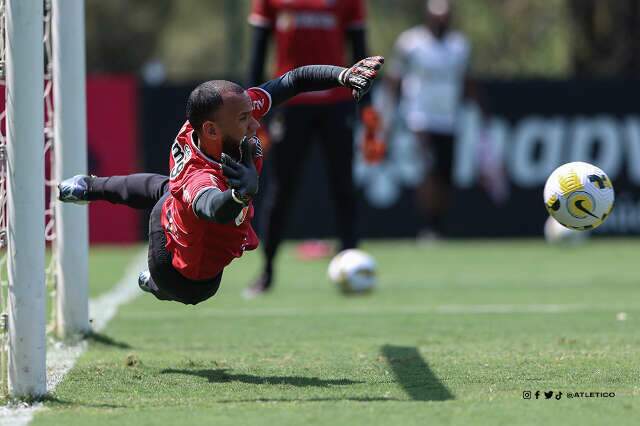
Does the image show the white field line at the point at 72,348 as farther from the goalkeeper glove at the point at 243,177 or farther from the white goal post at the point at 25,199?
the goalkeeper glove at the point at 243,177

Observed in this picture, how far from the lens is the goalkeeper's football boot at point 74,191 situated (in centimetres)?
544

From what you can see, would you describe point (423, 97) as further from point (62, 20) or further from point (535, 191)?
point (62, 20)

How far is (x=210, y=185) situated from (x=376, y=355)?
1487mm

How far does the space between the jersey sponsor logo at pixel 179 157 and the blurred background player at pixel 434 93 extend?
815cm

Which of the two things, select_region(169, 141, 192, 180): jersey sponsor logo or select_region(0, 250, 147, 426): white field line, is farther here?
select_region(169, 141, 192, 180): jersey sponsor logo

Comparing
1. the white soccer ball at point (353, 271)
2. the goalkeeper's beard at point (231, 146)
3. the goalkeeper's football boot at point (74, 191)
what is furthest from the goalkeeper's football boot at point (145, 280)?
the white soccer ball at point (353, 271)

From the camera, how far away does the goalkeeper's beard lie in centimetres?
458

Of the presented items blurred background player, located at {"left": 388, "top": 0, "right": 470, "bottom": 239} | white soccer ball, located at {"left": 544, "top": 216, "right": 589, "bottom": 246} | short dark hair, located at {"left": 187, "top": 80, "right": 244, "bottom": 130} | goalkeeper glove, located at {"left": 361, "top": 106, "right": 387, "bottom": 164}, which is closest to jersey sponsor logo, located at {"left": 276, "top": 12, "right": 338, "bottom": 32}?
goalkeeper glove, located at {"left": 361, "top": 106, "right": 387, "bottom": 164}

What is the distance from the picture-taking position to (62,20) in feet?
19.2

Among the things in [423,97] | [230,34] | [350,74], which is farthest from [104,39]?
[350,74]

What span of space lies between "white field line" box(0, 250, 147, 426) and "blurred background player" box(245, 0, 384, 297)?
3.97ft

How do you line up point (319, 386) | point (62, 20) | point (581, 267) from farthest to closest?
point (581, 267), point (62, 20), point (319, 386)

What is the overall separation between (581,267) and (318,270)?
2419 millimetres

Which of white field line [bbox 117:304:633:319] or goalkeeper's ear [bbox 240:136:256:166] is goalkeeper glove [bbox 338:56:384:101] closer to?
goalkeeper's ear [bbox 240:136:256:166]
